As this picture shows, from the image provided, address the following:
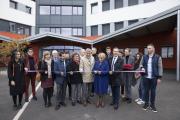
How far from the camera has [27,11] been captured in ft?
127

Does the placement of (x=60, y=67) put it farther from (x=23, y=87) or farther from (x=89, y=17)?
(x=89, y=17)

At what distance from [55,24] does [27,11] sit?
171 inches

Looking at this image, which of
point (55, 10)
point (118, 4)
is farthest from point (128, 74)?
point (55, 10)

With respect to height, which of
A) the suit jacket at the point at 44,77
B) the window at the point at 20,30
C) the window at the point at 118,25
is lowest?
the suit jacket at the point at 44,77

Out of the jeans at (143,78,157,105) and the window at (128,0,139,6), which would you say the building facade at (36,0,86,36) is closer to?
the window at (128,0,139,6)

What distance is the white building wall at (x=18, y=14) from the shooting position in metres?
33.0

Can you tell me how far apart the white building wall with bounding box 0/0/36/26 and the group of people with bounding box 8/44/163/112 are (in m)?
25.9

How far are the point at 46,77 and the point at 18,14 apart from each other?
29.3 meters

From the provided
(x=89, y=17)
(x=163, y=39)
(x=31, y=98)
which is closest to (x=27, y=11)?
(x=89, y=17)

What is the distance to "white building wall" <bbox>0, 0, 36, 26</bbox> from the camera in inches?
1298

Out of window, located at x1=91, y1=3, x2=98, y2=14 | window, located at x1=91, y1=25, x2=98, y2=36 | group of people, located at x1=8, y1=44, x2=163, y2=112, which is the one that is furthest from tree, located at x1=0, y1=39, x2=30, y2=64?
window, located at x1=91, y1=3, x2=98, y2=14

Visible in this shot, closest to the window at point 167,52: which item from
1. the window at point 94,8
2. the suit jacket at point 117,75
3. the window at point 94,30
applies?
the window at point 94,30

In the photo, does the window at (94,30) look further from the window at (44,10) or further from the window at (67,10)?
the window at (44,10)

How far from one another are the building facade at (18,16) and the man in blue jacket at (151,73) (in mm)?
27423
